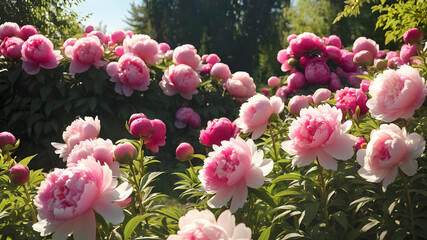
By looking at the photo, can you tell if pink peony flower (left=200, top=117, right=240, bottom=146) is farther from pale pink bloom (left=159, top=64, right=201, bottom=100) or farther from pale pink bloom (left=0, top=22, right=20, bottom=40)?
pale pink bloom (left=0, top=22, right=20, bottom=40)

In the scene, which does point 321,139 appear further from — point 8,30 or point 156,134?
point 8,30

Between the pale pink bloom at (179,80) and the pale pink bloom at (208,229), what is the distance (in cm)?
280

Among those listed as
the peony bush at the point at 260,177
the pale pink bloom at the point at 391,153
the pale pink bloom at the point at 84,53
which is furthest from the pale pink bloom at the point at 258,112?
the pale pink bloom at the point at 84,53

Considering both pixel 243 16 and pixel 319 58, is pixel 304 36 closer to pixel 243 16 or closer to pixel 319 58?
pixel 319 58

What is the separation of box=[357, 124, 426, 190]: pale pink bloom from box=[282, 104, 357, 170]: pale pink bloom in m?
0.07

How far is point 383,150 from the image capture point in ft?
3.65

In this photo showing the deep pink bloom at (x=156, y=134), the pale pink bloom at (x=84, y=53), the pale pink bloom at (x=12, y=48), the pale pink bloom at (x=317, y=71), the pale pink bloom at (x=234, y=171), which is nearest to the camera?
the pale pink bloom at (x=234, y=171)

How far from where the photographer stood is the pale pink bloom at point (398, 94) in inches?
48.5

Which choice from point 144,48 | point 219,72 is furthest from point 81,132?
point 219,72

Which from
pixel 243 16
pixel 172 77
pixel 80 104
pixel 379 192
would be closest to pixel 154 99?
pixel 172 77

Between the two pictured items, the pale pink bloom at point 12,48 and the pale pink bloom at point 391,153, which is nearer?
the pale pink bloom at point 391,153

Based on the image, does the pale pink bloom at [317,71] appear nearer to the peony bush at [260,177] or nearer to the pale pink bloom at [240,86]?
the pale pink bloom at [240,86]

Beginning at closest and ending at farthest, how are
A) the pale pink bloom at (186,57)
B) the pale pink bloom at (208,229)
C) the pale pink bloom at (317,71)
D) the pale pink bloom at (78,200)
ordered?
1. the pale pink bloom at (208,229)
2. the pale pink bloom at (78,200)
3. the pale pink bloom at (186,57)
4. the pale pink bloom at (317,71)

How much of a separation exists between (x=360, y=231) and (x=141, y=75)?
8.30 feet
